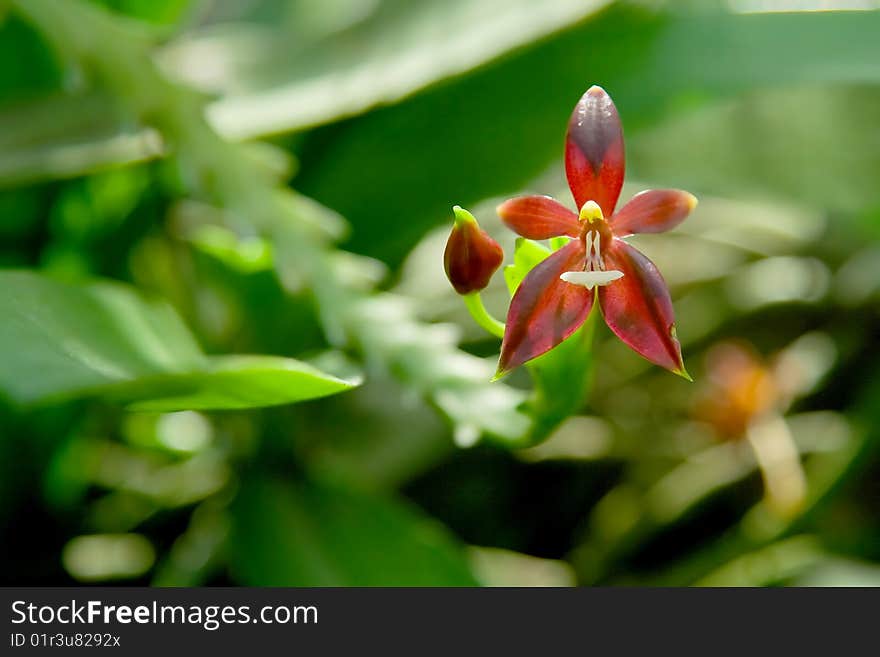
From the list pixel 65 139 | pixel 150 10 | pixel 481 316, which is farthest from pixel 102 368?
pixel 150 10

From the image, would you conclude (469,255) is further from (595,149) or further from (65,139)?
(65,139)

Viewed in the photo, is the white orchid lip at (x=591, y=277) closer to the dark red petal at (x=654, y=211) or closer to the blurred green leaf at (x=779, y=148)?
the dark red petal at (x=654, y=211)

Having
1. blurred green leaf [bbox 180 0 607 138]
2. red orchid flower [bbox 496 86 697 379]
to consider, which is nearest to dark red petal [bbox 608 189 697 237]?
red orchid flower [bbox 496 86 697 379]

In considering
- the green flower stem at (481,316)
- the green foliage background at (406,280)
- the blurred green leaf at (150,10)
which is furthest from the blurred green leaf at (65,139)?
the green flower stem at (481,316)

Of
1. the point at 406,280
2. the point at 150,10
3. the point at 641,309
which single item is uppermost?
the point at 150,10

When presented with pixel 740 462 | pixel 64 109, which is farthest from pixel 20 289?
pixel 740 462

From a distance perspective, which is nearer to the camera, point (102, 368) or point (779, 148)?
point (102, 368)

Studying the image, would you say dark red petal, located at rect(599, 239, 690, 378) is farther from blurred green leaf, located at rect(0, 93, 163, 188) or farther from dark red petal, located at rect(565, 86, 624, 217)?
blurred green leaf, located at rect(0, 93, 163, 188)
